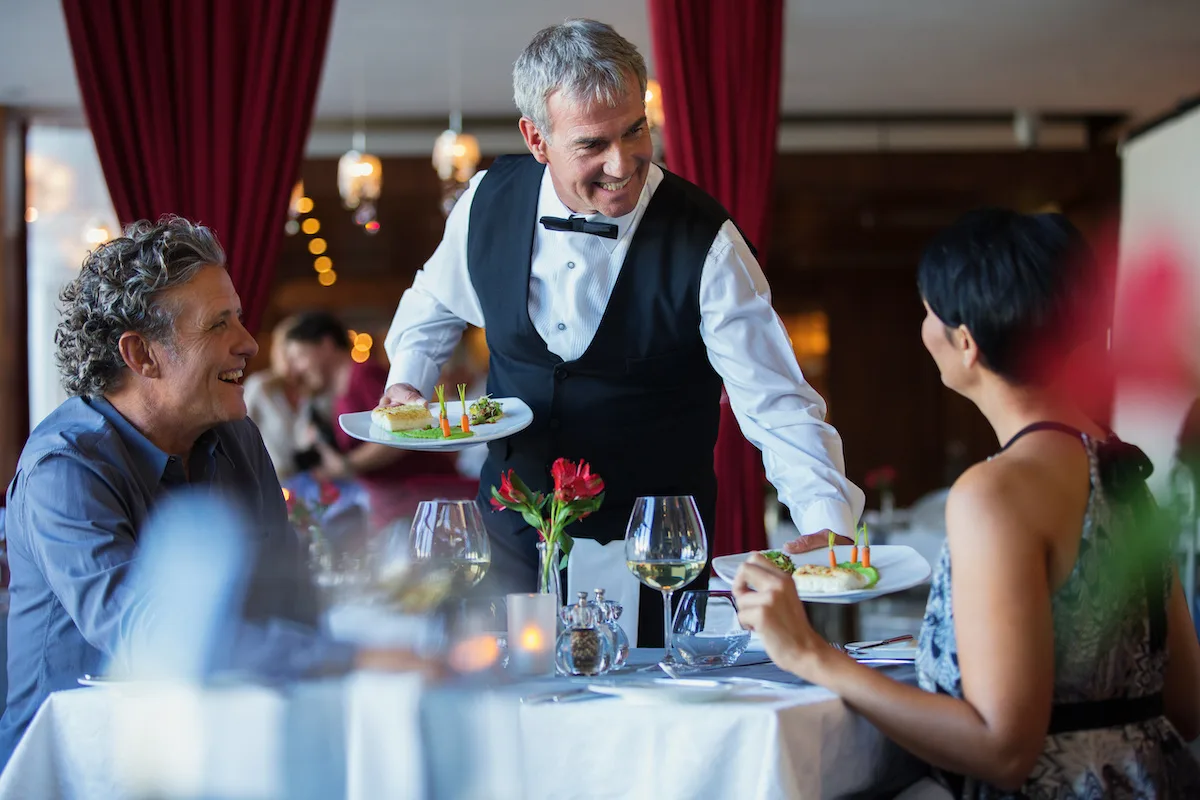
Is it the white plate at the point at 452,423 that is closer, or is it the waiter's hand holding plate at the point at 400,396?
the white plate at the point at 452,423

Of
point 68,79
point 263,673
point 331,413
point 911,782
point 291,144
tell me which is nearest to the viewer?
point 263,673

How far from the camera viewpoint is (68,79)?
300 inches

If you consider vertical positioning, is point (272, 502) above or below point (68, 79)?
below

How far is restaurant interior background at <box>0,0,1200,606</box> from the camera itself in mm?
6770

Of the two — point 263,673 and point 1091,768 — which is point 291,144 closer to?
point 263,673

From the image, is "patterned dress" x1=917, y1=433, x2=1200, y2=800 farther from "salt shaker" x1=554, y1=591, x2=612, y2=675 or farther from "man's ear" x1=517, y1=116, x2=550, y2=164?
"man's ear" x1=517, y1=116, x2=550, y2=164

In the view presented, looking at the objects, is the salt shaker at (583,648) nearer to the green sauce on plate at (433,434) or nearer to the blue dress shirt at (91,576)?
the blue dress shirt at (91,576)

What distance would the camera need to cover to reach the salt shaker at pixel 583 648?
5.57ft

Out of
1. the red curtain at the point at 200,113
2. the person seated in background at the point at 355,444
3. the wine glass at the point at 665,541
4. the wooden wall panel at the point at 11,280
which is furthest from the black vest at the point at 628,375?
the wooden wall panel at the point at 11,280

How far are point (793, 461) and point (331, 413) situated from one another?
387 centimetres

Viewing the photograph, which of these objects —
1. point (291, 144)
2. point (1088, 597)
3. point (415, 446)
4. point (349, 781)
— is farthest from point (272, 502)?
point (291, 144)

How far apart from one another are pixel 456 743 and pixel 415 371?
127 cm

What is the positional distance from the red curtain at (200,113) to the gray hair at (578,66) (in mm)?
2032

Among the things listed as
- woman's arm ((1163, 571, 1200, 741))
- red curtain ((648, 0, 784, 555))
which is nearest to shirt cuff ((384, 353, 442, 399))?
woman's arm ((1163, 571, 1200, 741))
